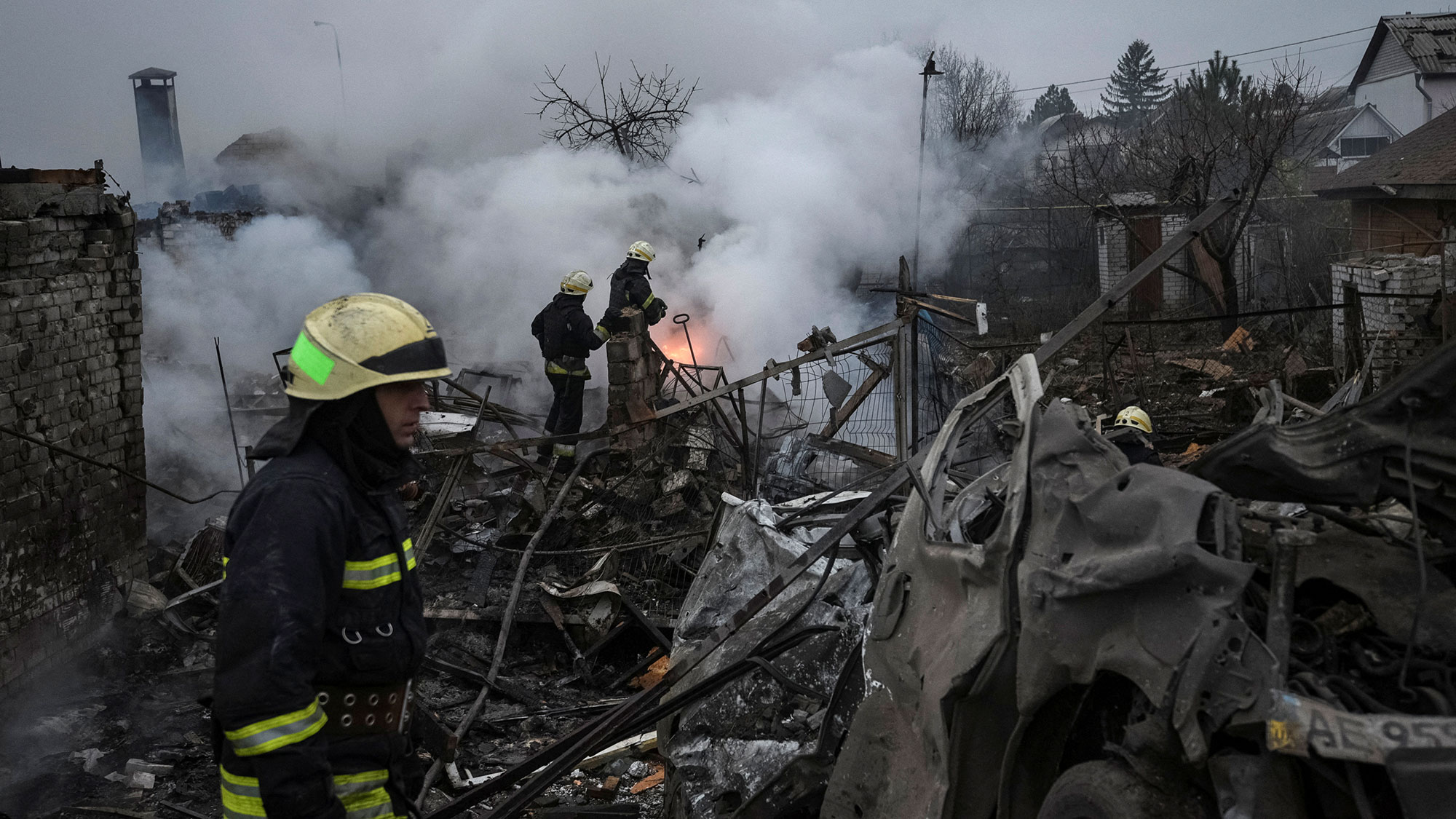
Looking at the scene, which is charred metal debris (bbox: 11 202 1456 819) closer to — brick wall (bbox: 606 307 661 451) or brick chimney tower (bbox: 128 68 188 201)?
brick wall (bbox: 606 307 661 451)

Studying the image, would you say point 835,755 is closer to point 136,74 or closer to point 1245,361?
point 1245,361

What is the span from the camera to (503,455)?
7379 millimetres

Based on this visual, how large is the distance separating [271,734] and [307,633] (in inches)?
7.9

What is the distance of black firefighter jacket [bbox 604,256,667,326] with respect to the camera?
10344 mm

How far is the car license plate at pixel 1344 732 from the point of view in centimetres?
180

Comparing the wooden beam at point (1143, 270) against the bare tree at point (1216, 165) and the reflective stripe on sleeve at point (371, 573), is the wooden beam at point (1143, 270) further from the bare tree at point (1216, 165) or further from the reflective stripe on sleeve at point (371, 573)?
the bare tree at point (1216, 165)

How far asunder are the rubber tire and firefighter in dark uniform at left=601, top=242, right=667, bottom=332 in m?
8.10

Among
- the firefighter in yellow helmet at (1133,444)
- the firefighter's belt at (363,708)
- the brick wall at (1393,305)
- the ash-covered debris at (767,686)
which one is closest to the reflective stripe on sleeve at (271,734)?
the firefighter's belt at (363,708)

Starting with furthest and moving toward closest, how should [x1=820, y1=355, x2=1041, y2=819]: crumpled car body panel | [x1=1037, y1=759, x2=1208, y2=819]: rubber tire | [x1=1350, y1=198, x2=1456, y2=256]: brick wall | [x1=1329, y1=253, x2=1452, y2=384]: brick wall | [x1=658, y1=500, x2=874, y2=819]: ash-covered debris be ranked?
[x1=1350, y1=198, x2=1456, y2=256]: brick wall
[x1=1329, y1=253, x2=1452, y2=384]: brick wall
[x1=658, y1=500, x2=874, y2=819]: ash-covered debris
[x1=820, y1=355, x2=1041, y2=819]: crumpled car body panel
[x1=1037, y1=759, x2=1208, y2=819]: rubber tire

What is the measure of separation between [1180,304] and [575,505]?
1624 cm

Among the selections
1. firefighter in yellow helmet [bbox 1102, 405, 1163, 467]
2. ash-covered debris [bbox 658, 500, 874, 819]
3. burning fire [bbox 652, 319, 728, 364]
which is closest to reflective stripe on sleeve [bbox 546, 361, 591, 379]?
burning fire [bbox 652, 319, 728, 364]

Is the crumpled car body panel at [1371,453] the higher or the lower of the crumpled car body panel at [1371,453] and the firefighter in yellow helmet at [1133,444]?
the higher

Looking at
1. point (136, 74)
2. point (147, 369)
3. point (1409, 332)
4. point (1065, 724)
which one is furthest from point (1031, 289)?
point (136, 74)

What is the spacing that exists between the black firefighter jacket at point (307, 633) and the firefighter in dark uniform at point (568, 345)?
7438 mm
